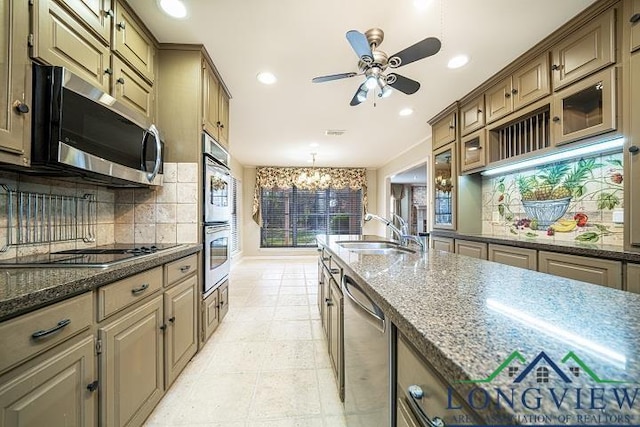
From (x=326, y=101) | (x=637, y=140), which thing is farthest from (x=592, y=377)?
(x=326, y=101)

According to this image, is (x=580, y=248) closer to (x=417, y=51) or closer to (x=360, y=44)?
(x=417, y=51)

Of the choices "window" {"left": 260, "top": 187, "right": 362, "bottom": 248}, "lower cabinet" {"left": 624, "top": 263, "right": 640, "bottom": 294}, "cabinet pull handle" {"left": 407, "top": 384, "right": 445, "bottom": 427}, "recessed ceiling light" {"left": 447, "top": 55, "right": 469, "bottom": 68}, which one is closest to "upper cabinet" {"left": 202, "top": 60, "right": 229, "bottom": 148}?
"recessed ceiling light" {"left": 447, "top": 55, "right": 469, "bottom": 68}

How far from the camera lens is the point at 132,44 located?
1.81 m

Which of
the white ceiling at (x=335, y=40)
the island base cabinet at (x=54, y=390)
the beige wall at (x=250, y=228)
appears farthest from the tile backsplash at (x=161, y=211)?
the beige wall at (x=250, y=228)

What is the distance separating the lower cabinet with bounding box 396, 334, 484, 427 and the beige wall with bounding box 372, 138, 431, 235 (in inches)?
163

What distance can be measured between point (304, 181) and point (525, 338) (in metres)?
6.18

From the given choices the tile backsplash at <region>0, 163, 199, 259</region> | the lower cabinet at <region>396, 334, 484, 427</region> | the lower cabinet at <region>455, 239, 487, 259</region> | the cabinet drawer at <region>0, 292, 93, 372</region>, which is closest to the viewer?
the lower cabinet at <region>396, 334, 484, 427</region>

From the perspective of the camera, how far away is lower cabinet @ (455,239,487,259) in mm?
2637

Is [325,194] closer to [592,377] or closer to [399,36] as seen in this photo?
[399,36]

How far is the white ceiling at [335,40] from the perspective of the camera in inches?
68.9

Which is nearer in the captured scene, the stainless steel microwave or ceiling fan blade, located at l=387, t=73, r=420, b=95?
the stainless steel microwave

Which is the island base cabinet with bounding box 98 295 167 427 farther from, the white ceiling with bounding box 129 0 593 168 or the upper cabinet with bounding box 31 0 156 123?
the white ceiling with bounding box 129 0 593 168

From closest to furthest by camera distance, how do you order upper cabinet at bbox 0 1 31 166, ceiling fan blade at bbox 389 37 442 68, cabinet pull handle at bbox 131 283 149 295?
upper cabinet at bbox 0 1 31 166 → cabinet pull handle at bbox 131 283 149 295 → ceiling fan blade at bbox 389 37 442 68

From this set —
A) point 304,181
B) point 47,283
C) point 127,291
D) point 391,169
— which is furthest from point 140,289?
point 391,169
